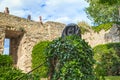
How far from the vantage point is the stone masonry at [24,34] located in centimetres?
1817

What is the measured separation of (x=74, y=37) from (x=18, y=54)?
1344cm

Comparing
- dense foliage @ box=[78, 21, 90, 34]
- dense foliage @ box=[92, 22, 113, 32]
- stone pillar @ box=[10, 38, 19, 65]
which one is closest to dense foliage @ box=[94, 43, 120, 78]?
dense foliage @ box=[92, 22, 113, 32]

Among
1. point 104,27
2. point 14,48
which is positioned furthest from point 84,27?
point 14,48

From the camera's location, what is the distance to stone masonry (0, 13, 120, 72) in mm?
18172

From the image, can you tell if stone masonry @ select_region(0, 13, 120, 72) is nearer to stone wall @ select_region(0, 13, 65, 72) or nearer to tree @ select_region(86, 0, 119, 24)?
stone wall @ select_region(0, 13, 65, 72)

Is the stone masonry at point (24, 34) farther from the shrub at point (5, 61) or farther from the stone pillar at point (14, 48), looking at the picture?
the shrub at point (5, 61)

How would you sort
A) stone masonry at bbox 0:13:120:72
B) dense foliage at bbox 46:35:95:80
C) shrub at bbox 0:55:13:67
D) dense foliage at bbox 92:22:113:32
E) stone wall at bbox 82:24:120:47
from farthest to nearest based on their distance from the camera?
1. dense foliage at bbox 92:22:113:32
2. stone wall at bbox 82:24:120:47
3. stone masonry at bbox 0:13:120:72
4. shrub at bbox 0:55:13:67
5. dense foliage at bbox 46:35:95:80

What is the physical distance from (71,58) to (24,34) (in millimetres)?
13403

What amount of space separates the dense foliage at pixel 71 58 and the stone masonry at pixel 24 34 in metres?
11.9

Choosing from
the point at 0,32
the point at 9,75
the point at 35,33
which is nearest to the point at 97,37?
the point at 35,33

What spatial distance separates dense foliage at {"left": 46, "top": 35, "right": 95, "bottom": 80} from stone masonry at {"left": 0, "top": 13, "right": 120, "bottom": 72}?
1186cm

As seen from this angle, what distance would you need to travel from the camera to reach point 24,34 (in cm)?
1895

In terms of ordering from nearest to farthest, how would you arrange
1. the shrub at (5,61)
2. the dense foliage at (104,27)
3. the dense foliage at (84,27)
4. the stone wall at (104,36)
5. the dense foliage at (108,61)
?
the shrub at (5,61)
the dense foliage at (108,61)
the stone wall at (104,36)
the dense foliage at (104,27)
the dense foliage at (84,27)

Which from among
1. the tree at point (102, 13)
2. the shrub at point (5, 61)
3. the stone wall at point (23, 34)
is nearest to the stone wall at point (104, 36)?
the stone wall at point (23, 34)
